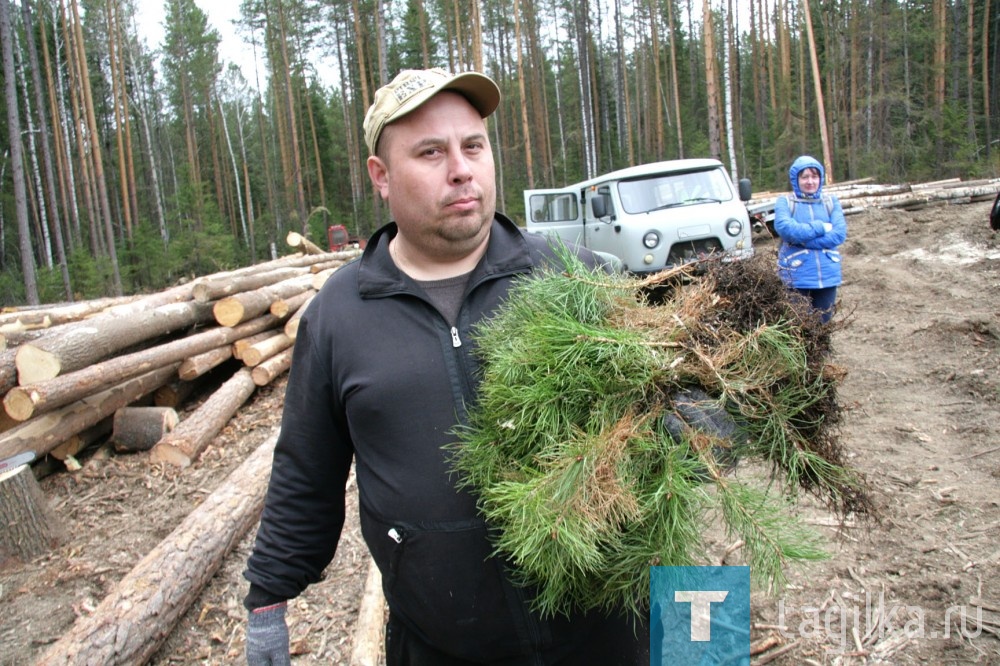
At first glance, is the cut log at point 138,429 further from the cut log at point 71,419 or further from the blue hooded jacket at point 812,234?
the blue hooded jacket at point 812,234

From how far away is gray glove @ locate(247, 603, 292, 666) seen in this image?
5.78ft

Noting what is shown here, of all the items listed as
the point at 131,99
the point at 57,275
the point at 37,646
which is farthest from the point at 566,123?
the point at 37,646

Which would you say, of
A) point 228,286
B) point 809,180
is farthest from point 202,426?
point 809,180

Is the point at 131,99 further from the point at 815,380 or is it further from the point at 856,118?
the point at 815,380

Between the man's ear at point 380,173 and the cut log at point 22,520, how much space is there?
386 centimetres

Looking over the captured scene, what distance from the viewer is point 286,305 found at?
8.34m

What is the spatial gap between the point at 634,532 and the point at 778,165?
29.4 m

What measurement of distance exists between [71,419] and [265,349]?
2.24 m

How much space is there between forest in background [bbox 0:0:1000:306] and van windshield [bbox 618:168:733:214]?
9.08 metres

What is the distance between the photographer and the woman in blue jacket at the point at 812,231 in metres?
5.04

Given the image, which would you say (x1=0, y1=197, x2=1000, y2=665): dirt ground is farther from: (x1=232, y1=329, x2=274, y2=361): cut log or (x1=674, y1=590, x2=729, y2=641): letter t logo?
(x1=232, y1=329, x2=274, y2=361): cut log

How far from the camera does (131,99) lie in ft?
116

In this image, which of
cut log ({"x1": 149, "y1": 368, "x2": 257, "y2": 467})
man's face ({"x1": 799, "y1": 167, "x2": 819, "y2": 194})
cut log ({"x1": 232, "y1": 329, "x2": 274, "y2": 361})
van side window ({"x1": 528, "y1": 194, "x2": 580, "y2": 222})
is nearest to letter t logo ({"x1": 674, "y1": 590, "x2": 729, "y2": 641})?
man's face ({"x1": 799, "y1": 167, "x2": 819, "y2": 194})

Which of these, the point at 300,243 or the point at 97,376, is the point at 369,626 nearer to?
the point at 97,376
